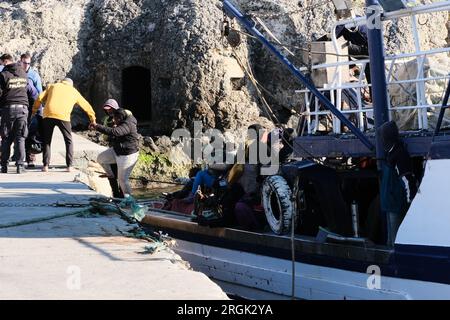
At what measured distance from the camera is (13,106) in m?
11.3

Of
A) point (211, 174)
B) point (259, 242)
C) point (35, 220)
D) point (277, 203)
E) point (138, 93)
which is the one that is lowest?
point (259, 242)

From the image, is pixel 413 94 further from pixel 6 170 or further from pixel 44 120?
pixel 6 170

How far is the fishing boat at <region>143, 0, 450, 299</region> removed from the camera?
6.15m

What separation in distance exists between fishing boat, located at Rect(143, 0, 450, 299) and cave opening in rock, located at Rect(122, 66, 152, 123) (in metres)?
12.9

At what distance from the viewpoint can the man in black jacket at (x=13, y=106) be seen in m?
11.3

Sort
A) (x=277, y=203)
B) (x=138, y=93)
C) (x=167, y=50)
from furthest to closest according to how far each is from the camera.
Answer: (x=138, y=93)
(x=167, y=50)
(x=277, y=203)

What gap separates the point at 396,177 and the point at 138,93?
15.6 metres

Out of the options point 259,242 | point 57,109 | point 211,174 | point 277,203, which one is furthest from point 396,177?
point 57,109

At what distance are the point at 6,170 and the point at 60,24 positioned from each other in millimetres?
9107

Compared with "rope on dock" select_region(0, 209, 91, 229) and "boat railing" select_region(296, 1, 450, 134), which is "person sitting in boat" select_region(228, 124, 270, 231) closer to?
"boat railing" select_region(296, 1, 450, 134)

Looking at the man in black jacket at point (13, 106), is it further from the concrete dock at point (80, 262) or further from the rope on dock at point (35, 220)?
the rope on dock at point (35, 220)

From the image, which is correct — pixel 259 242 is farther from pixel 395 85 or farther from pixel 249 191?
pixel 395 85

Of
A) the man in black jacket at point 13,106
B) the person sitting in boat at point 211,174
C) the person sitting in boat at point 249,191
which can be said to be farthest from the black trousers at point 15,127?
the person sitting in boat at point 249,191
